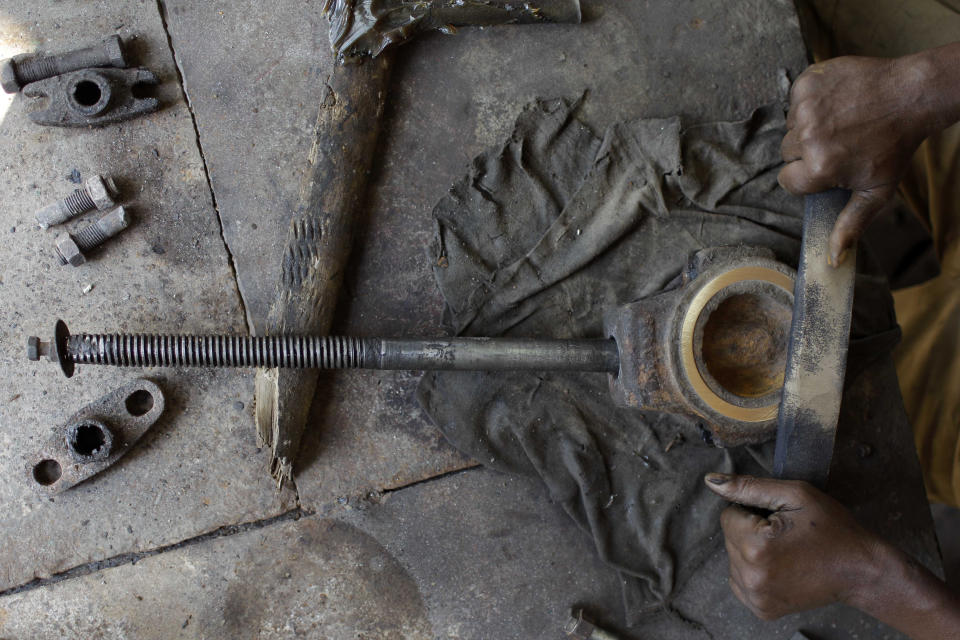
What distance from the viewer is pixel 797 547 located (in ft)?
6.73

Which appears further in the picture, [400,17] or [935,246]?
[935,246]

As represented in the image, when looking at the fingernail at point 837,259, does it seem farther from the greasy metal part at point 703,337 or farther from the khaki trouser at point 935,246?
the khaki trouser at point 935,246

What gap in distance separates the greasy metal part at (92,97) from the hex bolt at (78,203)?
23 centimetres

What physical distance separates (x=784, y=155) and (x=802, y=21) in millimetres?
846

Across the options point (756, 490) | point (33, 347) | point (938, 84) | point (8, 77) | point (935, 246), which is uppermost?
point (8, 77)

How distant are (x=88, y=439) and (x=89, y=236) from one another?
28.3 inches

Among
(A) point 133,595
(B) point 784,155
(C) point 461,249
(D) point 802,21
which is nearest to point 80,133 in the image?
(C) point 461,249

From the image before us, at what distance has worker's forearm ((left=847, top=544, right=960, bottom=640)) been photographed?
2027mm

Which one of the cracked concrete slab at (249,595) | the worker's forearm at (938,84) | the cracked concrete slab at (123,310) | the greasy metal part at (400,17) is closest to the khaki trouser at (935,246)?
the worker's forearm at (938,84)

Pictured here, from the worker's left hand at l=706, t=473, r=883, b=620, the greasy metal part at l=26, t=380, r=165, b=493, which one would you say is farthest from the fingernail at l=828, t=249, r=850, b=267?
the greasy metal part at l=26, t=380, r=165, b=493

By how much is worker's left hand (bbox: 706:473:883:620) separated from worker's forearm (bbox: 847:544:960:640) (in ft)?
0.09

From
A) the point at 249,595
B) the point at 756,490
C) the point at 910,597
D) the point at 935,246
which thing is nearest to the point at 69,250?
the point at 249,595

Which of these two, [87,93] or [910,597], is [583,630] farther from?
[87,93]

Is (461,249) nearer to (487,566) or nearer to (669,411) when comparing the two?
(669,411)
